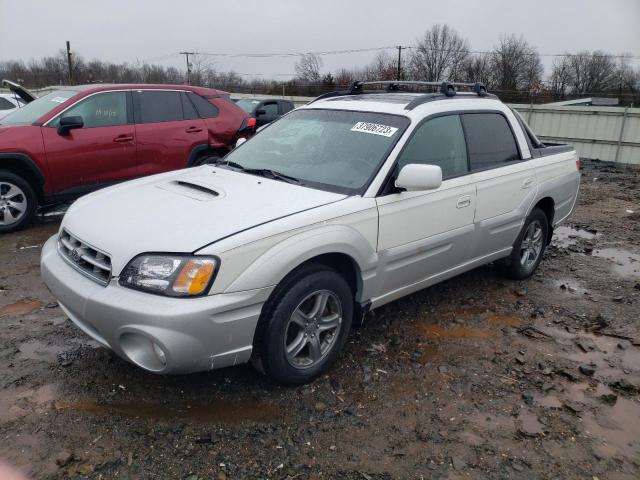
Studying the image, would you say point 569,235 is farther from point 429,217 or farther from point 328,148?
point 328,148

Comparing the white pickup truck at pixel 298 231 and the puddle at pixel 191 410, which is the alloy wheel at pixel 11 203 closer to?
the white pickup truck at pixel 298 231

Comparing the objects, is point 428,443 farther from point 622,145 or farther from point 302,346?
point 622,145

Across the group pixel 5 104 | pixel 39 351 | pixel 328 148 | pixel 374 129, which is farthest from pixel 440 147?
pixel 5 104

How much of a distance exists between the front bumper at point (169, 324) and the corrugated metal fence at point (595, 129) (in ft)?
50.1

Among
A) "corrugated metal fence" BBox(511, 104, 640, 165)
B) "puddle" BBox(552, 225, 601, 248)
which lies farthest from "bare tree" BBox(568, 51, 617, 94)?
"puddle" BBox(552, 225, 601, 248)

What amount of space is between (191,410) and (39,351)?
1334 mm

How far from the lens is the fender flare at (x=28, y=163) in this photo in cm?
594

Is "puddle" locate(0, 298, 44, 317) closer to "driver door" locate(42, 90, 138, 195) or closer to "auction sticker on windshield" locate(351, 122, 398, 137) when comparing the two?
"driver door" locate(42, 90, 138, 195)

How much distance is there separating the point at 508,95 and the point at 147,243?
2947 centimetres

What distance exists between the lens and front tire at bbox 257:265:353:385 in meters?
2.86

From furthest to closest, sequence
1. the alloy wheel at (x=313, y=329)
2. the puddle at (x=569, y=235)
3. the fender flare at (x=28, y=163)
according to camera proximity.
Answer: the puddle at (x=569, y=235)
the fender flare at (x=28, y=163)
the alloy wheel at (x=313, y=329)

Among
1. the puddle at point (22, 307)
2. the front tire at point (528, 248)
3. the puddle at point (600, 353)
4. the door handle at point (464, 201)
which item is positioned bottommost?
the puddle at point (600, 353)

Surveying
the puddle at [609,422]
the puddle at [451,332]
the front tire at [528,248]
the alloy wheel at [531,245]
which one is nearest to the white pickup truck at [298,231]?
the front tire at [528,248]

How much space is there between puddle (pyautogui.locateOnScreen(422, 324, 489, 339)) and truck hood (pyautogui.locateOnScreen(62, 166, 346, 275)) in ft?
4.74
